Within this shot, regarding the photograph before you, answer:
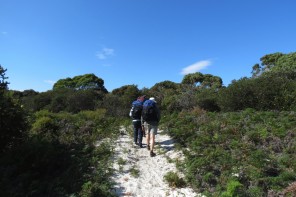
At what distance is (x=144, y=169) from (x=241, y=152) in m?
2.84

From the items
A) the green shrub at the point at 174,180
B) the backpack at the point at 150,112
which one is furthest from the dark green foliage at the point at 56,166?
the backpack at the point at 150,112

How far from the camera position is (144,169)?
873 centimetres

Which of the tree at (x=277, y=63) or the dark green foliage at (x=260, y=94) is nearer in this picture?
the dark green foliage at (x=260, y=94)

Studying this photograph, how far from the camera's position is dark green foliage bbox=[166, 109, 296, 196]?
682 centimetres

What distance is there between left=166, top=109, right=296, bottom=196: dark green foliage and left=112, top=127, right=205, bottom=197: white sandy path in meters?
0.56

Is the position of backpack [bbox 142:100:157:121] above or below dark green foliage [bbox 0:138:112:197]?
above

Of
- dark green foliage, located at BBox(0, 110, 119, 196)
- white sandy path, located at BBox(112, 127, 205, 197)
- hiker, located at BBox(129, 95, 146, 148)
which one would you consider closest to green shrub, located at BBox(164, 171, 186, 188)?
white sandy path, located at BBox(112, 127, 205, 197)

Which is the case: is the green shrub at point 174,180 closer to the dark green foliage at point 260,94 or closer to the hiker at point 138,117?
the hiker at point 138,117

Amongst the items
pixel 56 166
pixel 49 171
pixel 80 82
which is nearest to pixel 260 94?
pixel 56 166

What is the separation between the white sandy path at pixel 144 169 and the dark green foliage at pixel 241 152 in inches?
22.0

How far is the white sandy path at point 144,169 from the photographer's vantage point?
712cm

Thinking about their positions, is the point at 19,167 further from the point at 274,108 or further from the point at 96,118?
the point at 274,108

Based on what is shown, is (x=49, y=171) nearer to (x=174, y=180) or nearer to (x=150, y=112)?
(x=174, y=180)

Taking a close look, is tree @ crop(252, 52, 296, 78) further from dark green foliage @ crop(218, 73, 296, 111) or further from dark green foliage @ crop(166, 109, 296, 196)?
dark green foliage @ crop(166, 109, 296, 196)
